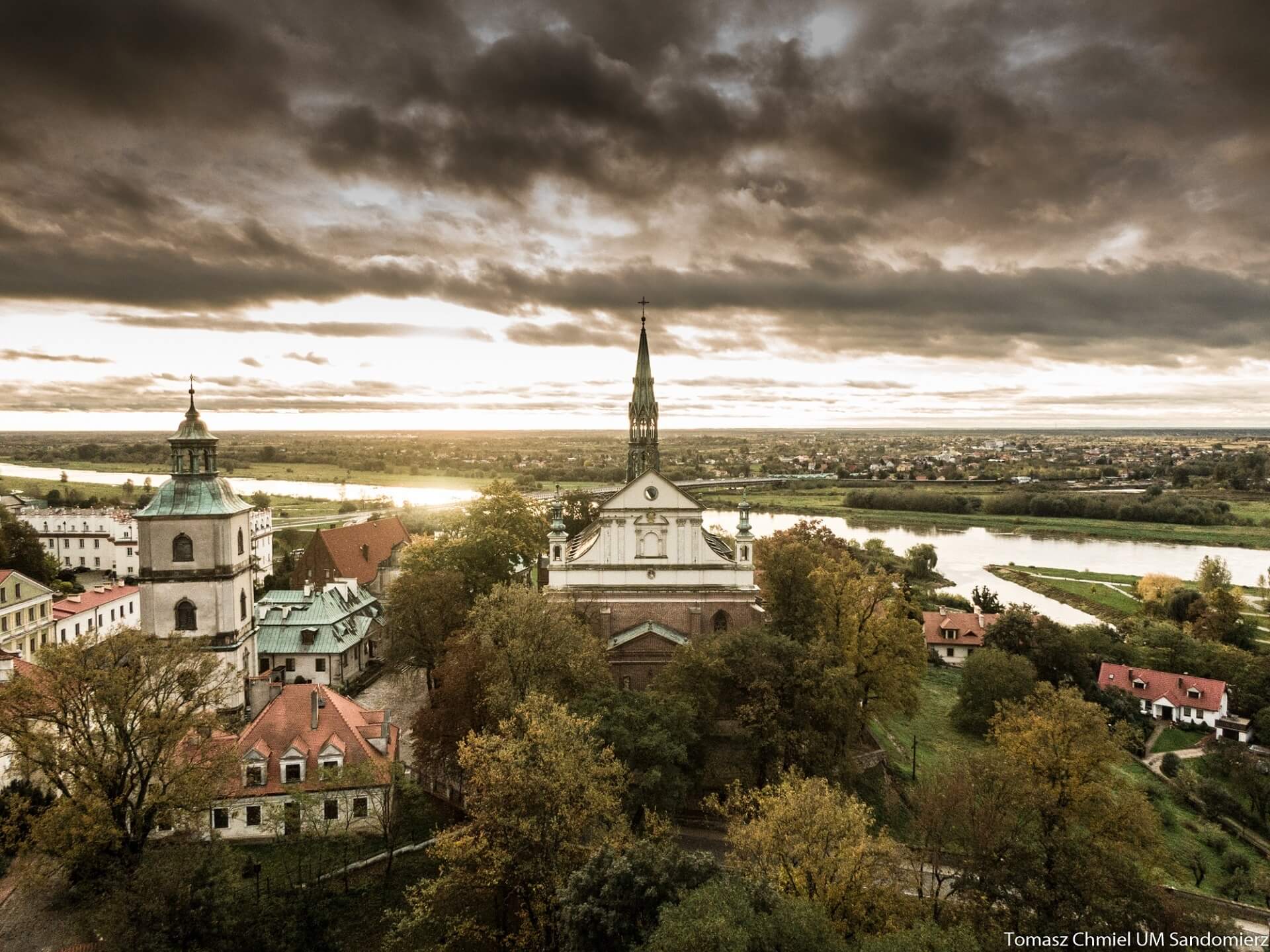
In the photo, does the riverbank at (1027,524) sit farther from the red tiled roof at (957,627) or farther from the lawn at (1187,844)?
the lawn at (1187,844)

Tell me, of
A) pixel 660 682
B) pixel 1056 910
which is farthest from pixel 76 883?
pixel 1056 910

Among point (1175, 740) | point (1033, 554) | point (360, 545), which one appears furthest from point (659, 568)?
point (1033, 554)

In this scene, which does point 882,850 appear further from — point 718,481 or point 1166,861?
point 718,481

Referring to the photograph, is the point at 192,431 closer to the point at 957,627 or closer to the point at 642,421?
the point at 642,421

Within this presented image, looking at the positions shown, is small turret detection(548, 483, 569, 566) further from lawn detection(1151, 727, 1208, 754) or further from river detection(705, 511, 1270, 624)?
river detection(705, 511, 1270, 624)

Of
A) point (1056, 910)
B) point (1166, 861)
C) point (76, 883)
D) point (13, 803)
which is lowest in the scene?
point (1166, 861)

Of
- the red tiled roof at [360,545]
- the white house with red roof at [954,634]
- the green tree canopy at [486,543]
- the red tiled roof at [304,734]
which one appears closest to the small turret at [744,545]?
the green tree canopy at [486,543]

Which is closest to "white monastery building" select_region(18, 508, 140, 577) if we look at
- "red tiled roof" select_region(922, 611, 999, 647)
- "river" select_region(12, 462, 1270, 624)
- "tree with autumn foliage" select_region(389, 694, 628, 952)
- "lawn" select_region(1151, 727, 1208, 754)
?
"river" select_region(12, 462, 1270, 624)
